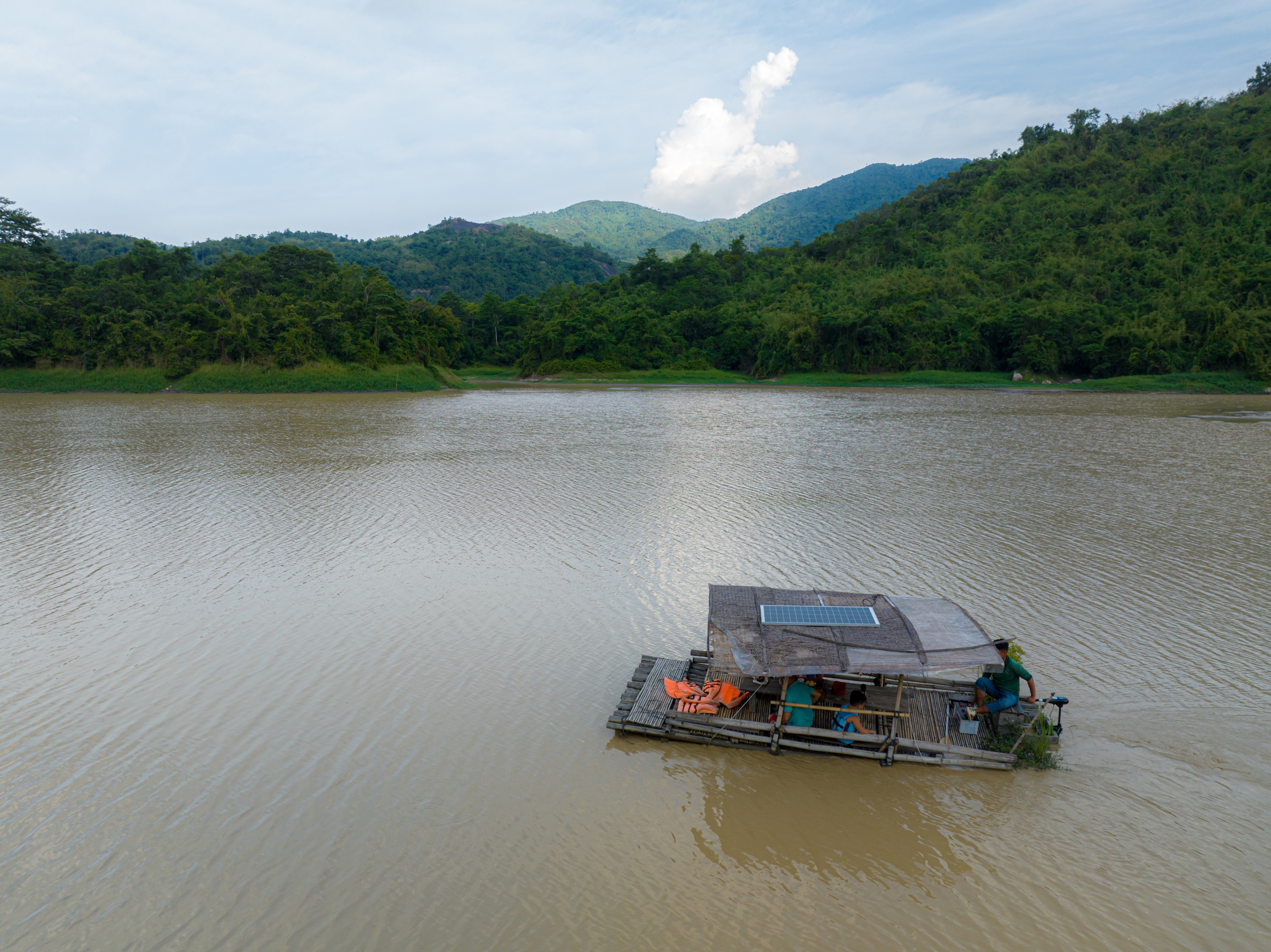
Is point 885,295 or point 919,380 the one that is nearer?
point 919,380

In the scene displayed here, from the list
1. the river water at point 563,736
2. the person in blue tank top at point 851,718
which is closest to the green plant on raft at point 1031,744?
the river water at point 563,736

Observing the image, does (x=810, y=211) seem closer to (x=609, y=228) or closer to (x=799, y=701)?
(x=609, y=228)

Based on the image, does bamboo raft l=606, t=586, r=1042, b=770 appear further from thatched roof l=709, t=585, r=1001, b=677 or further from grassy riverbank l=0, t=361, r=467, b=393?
grassy riverbank l=0, t=361, r=467, b=393

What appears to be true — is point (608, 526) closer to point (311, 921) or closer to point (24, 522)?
point (311, 921)

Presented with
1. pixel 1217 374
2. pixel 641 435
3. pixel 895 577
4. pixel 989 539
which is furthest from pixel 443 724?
pixel 1217 374

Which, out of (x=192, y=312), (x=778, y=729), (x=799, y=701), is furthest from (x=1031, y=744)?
(x=192, y=312)
